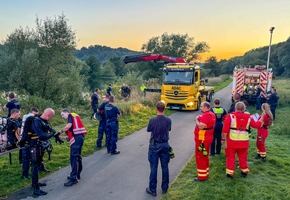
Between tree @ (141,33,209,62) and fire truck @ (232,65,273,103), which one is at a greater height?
tree @ (141,33,209,62)

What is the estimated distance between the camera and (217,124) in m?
7.52

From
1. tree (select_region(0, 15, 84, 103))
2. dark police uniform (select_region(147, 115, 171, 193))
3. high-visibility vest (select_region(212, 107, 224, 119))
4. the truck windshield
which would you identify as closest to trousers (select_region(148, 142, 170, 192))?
dark police uniform (select_region(147, 115, 171, 193))

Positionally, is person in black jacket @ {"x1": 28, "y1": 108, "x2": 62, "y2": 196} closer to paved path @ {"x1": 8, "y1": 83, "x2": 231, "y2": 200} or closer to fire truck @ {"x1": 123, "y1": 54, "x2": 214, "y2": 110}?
paved path @ {"x1": 8, "y1": 83, "x2": 231, "y2": 200}

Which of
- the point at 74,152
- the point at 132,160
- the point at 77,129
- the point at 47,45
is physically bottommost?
the point at 132,160

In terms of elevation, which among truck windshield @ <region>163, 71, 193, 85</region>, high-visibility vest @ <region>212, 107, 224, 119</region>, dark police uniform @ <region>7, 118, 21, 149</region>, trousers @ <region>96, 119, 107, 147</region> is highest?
truck windshield @ <region>163, 71, 193, 85</region>

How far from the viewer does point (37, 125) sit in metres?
5.30

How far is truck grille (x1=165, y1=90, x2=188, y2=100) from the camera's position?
1530 cm

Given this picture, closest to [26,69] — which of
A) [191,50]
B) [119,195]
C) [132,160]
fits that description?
[132,160]

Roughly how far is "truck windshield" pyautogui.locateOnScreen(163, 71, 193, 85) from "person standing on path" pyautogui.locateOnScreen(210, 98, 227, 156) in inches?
306

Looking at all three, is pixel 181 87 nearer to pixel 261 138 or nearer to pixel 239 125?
pixel 261 138

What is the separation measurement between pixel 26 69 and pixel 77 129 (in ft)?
38.8

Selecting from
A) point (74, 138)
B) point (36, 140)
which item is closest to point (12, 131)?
point (36, 140)

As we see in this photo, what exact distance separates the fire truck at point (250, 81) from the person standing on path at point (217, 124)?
10585mm

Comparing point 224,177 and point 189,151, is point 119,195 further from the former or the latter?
point 189,151
